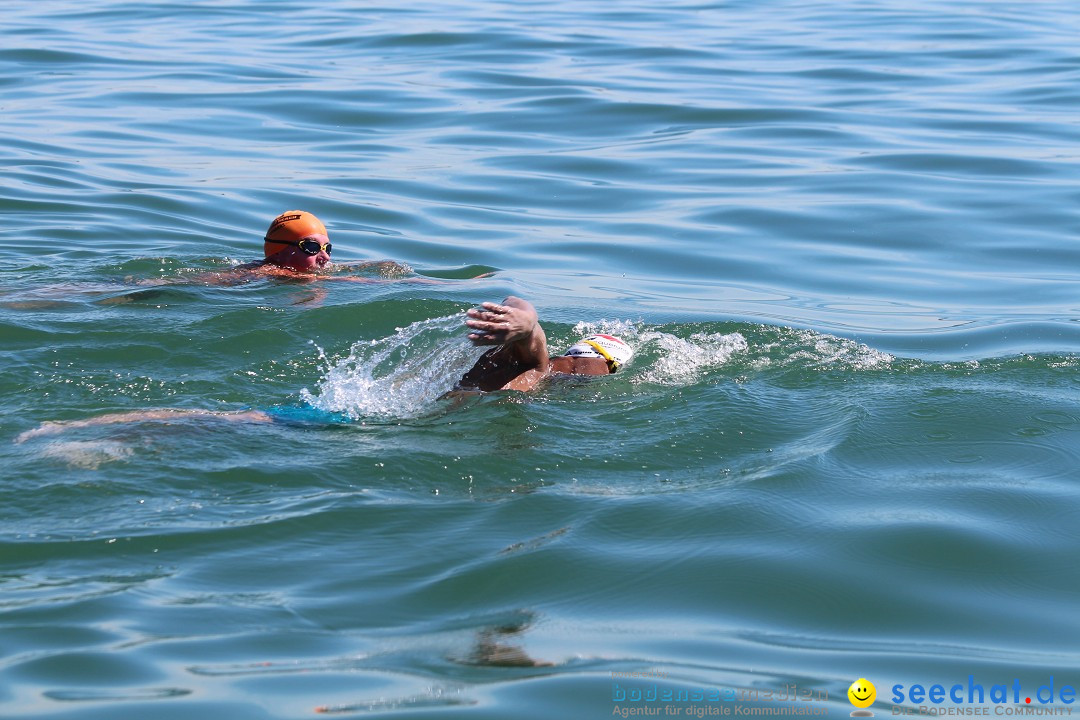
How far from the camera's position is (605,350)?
896 centimetres

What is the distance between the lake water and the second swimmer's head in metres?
0.32

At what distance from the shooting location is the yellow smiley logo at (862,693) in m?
5.00

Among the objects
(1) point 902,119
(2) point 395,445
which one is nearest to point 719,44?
(1) point 902,119

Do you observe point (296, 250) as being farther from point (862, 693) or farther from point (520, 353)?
point (862, 693)

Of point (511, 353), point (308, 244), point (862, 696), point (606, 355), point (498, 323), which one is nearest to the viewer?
point (862, 696)

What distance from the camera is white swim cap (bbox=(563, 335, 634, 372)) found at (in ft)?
29.3

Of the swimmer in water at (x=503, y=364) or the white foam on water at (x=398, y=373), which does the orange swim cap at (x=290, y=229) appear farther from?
the swimmer in water at (x=503, y=364)

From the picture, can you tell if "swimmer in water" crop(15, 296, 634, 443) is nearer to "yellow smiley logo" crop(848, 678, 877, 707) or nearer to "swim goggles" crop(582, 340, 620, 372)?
"swim goggles" crop(582, 340, 620, 372)

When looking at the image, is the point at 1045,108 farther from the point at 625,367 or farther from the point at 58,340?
the point at 58,340

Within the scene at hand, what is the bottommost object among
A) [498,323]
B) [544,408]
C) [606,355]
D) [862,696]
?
[862,696]

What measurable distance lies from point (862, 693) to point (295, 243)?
7544 mm

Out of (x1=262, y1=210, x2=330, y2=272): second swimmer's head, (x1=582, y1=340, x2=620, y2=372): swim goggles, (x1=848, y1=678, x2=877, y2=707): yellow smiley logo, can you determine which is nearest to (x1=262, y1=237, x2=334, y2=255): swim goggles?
(x1=262, y1=210, x2=330, y2=272): second swimmer's head

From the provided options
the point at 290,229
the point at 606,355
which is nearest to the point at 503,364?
the point at 606,355

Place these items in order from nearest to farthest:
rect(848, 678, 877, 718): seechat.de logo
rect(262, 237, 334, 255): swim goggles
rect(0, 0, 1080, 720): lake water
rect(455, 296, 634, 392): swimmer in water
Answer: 1. rect(848, 678, 877, 718): seechat.de logo
2. rect(0, 0, 1080, 720): lake water
3. rect(455, 296, 634, 392): swimmer in water
4. rect(262, 237, 334, 255): swim goggles
